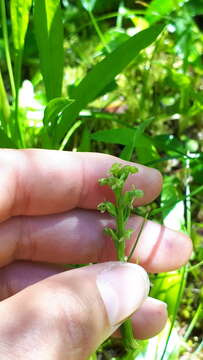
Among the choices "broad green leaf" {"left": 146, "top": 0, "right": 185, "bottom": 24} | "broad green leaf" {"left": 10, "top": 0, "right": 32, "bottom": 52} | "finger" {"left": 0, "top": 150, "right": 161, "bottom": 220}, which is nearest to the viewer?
"finger" {"left": 0, "top": 150, "right": 161, "bottom": 220}

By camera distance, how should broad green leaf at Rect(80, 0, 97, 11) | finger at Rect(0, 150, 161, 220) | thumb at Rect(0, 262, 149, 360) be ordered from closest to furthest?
thumb at Rect(0, 262, 149, 360) < finger at Rect(0, 150, 161, 220) < broad green leaf at Rect(80, 0, 97, 11)

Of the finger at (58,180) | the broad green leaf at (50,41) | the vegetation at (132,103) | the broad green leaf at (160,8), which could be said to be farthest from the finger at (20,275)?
the broad green leaf at (160,8)

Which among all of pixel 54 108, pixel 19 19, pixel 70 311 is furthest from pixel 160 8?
pixel 70 311

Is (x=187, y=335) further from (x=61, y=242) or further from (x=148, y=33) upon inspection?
(x=148, y=33)

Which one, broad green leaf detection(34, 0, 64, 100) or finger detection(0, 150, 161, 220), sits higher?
broad green leaf detection(34, 0, 64, 100)

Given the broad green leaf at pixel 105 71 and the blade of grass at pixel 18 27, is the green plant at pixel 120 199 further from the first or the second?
the blade of grass at pixel 18 27

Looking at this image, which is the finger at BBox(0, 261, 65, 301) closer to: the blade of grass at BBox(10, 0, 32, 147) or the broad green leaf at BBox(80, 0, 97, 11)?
the blade of grass at BBox(10, 0, 32, 147)

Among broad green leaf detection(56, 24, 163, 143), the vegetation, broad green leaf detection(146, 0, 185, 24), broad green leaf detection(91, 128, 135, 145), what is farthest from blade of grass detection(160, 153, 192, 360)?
broad green leaf detection(146, 0, 185, 24)

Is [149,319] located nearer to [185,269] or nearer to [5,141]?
[185,269]
